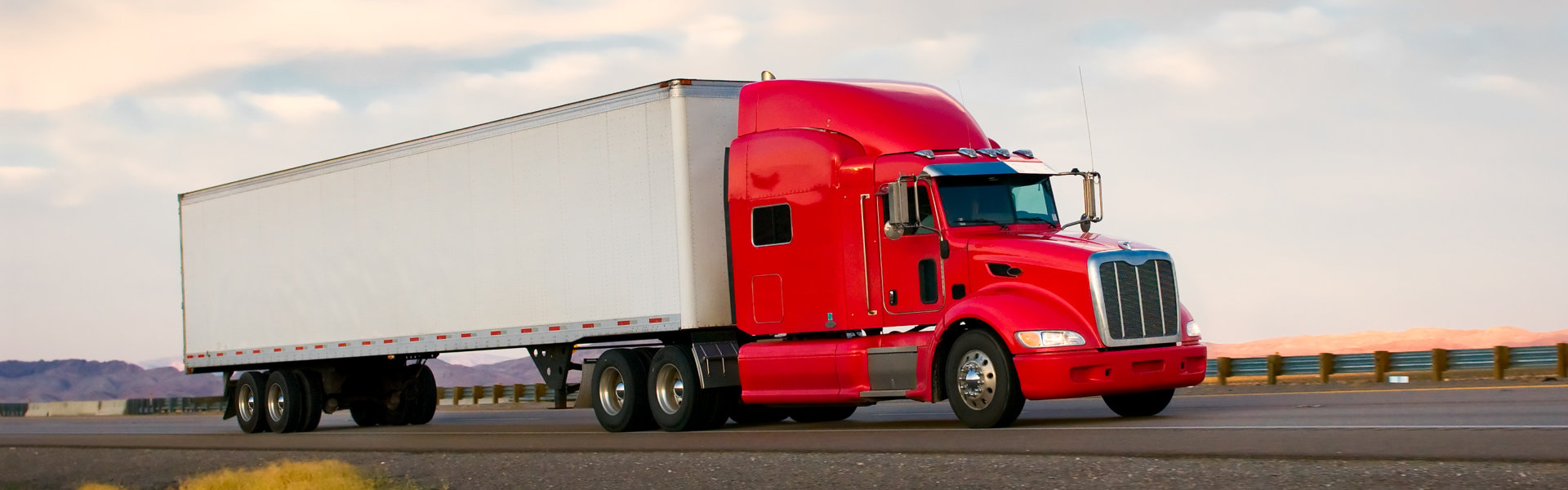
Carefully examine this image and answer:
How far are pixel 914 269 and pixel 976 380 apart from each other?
146 cm

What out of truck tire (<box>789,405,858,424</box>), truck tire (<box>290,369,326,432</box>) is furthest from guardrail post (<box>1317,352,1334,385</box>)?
truck tire (<box>290,369,326,432</box>)

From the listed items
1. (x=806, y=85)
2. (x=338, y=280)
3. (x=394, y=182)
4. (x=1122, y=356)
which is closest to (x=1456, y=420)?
(x=1122, y=356)

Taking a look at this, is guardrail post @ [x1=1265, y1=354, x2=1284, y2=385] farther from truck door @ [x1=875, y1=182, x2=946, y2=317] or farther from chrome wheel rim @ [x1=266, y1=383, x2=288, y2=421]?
chrome wheel rim @ [x1=266, y1=383, x2=288, y2=421]

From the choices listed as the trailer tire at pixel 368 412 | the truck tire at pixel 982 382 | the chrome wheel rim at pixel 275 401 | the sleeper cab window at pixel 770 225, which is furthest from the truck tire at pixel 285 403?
the truck tire at pixel 982 382

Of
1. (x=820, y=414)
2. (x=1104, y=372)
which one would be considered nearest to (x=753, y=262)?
(x=820, y=414)

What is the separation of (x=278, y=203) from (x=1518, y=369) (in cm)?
1973

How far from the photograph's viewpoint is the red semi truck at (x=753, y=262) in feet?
51.5

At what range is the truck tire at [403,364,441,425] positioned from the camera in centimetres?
2569

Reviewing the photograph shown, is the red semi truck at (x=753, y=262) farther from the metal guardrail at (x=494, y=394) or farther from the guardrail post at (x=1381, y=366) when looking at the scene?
the metal guardrail at (x=494, y=394)

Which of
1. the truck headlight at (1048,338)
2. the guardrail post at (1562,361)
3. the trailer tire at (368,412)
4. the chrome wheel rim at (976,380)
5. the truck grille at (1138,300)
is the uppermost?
the truck grille at (1138,300)

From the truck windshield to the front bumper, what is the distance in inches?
70.2

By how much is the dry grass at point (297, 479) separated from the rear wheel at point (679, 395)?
14.0 ft

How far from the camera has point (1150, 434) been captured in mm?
13625

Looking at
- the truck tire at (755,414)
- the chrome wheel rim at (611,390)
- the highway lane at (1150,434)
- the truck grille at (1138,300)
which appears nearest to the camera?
the highway lane at (1150,434)
